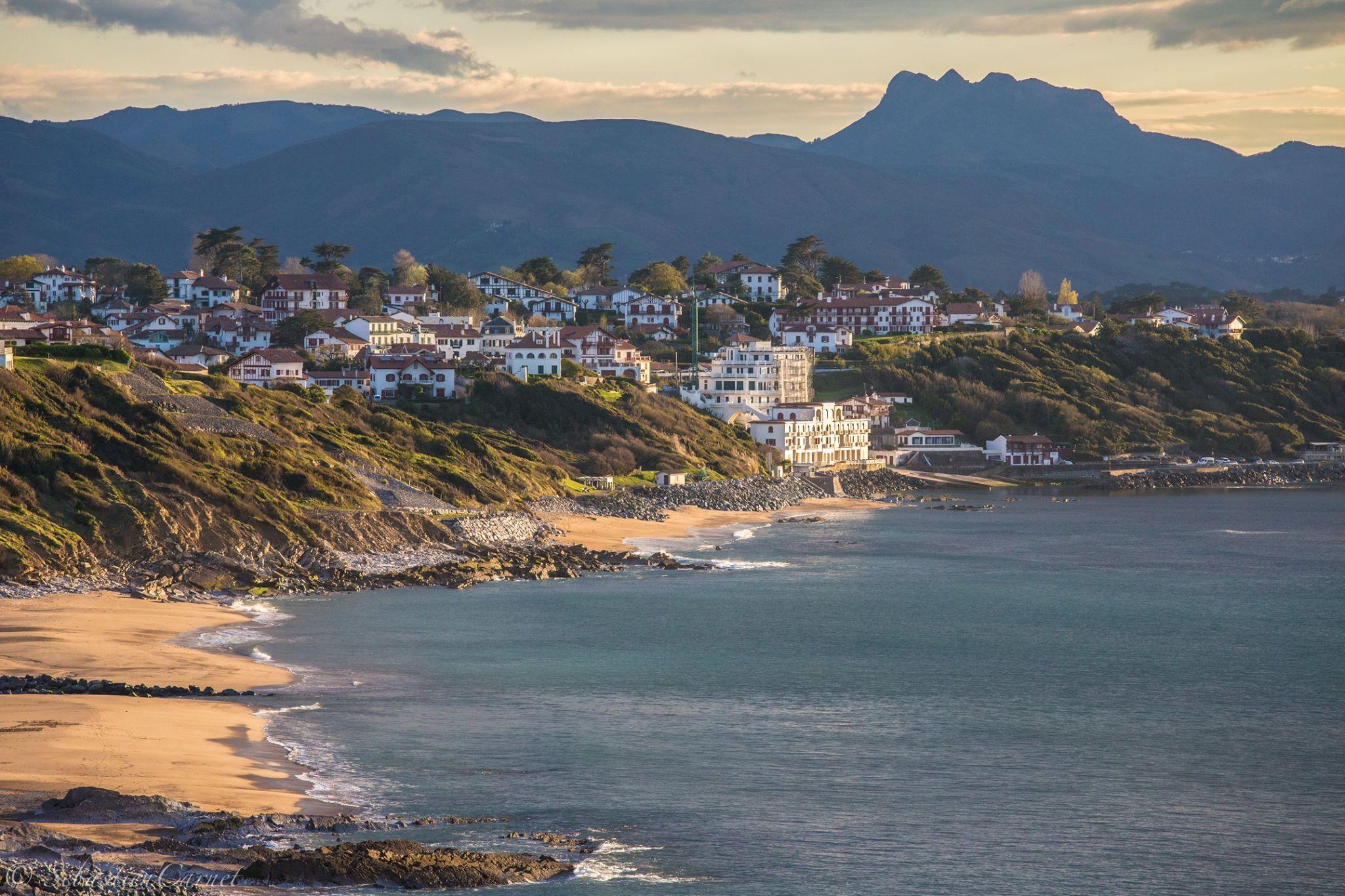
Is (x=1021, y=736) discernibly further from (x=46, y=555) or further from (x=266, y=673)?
(x=46, y=555)

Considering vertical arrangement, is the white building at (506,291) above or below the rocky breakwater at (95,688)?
above

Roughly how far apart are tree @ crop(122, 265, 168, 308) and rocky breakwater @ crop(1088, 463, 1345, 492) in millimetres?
81632

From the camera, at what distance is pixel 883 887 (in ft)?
67.2

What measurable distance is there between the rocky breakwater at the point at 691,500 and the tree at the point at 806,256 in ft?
228

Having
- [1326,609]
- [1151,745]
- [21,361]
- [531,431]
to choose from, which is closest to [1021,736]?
[1151,745]

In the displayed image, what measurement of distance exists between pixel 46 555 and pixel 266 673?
46.1 ft

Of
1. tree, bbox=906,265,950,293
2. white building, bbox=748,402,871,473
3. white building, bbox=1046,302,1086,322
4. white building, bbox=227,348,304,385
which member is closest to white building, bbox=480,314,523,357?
white building, bbox=227,348,304,385

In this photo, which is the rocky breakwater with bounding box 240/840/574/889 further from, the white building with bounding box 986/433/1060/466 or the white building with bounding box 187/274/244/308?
the white building with bounding box 187/274/244/308

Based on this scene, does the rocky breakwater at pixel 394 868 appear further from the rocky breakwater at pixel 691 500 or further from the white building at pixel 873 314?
the white building at pixel 873 314

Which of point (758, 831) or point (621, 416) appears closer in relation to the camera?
point (758, 831)

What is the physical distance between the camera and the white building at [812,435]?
10062cm

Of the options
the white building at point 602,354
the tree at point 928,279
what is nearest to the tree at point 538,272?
the tree at point 928,279

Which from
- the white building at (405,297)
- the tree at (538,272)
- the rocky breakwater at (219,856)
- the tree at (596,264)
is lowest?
the rocky breakwater at (219,856)

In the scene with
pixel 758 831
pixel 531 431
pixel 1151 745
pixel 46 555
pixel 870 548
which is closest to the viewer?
pixel 758 831
